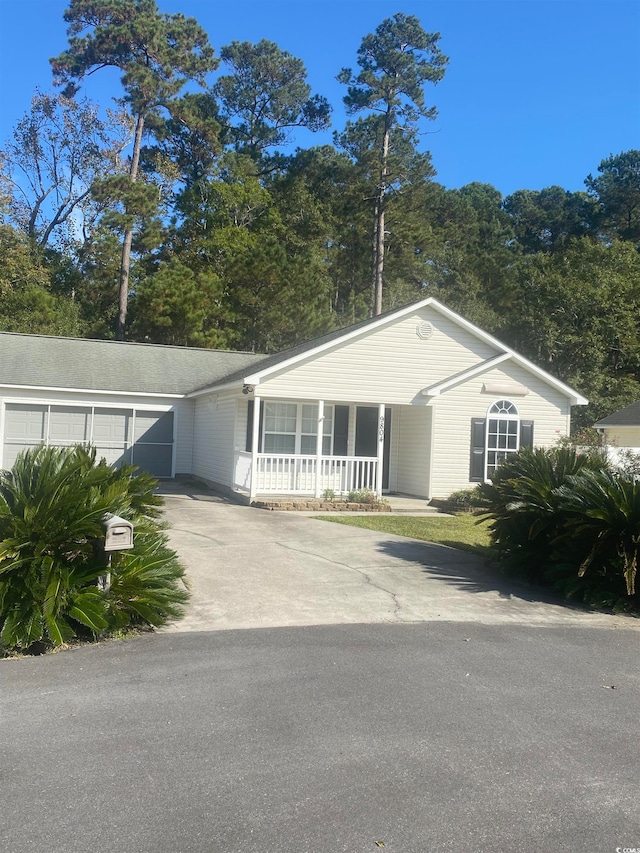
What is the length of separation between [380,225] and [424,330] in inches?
853

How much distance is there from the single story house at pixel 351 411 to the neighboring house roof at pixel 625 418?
1183 centimetres

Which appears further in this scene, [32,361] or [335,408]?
[32,361]

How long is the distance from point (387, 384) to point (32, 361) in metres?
10.9

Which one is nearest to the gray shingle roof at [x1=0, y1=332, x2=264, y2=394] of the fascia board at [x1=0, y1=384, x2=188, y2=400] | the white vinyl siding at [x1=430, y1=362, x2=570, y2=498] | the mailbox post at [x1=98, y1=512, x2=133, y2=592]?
the fascia board at [x1=0, y1=384, x2=188, y2=400]

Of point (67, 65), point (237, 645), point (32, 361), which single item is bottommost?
point (237, 645)

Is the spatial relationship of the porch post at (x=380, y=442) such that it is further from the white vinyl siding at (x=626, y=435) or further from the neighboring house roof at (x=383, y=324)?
the white vinyl siding at (x=626, y=435)

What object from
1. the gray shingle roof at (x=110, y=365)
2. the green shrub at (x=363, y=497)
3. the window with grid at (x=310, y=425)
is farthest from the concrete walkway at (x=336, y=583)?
the gray shingle roof at (x=110, y=365)

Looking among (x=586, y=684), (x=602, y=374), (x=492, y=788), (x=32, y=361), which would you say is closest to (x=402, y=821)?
(x=492, y=788)

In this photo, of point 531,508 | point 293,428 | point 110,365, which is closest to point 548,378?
point 293,428

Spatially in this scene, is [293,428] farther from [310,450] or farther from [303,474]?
[303,474]

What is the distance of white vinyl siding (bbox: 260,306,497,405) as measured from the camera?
1702 cm

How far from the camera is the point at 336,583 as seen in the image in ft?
29.3

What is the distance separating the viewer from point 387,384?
58.0 ft

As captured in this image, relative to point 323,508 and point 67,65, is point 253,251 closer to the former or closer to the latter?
point 67,65
